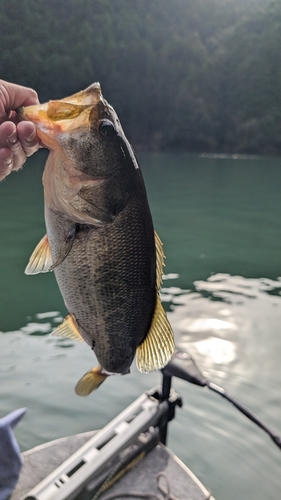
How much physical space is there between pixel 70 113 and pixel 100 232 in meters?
0.40

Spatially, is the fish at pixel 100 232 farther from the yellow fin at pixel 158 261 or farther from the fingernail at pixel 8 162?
the fingernail at pixel 8 162

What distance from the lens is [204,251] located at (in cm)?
1232

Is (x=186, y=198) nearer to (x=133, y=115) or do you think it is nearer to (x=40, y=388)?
(x=40, y=388)

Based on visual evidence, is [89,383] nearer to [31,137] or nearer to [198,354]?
[31,137]

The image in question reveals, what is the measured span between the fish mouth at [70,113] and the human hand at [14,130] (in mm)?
55

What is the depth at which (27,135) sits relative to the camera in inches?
59.9

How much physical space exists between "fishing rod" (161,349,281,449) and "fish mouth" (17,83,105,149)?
2.21 metres

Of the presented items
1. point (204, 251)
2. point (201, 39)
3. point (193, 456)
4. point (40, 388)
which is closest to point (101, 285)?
point (193, 456)

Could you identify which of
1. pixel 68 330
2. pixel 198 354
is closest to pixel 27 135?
pixel 68 330

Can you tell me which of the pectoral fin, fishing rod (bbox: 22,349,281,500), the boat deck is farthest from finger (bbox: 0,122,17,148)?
the boat deck

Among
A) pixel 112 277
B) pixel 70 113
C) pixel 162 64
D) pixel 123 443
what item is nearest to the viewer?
pixel 70 113

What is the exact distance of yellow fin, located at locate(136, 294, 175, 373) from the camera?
168cm

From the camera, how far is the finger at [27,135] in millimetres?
1503

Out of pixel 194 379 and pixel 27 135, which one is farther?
pixel 194 379
